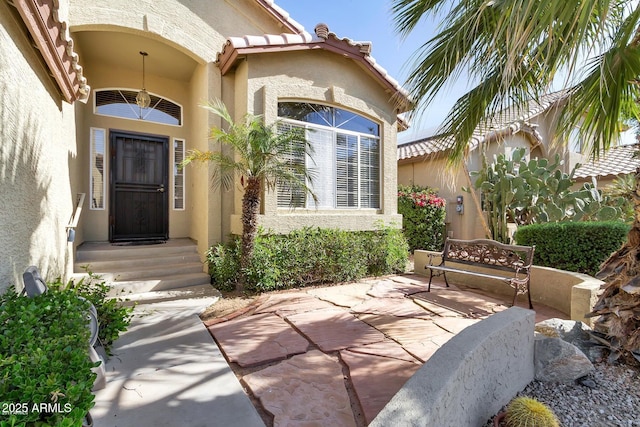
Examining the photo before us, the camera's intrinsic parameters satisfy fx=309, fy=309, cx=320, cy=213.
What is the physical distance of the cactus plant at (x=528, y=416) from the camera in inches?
91.3

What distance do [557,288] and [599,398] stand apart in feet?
10.5

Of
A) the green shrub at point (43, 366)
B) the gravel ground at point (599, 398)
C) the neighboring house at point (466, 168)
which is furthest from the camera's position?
the neighboring house at point (466, 168)

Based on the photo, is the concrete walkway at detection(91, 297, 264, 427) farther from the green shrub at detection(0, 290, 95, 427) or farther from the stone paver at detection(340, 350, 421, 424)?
the stone paver at detection(340, 350, 421, 424)

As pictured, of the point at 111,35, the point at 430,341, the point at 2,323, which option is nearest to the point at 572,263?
the point at 430,341

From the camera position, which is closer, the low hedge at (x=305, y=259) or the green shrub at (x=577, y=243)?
the green shrub at (x=577, y=243)

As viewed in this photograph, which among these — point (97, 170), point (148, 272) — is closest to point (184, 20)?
point (97, 170)

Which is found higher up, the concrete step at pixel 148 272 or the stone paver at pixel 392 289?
the concrete step at pixel 148 272

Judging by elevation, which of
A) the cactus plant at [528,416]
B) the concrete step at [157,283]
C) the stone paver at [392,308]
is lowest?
the stone paver at [392,308]

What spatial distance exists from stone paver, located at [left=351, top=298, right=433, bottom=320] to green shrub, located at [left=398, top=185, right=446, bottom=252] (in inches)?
207

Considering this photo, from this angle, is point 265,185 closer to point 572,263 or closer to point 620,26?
point 620,26

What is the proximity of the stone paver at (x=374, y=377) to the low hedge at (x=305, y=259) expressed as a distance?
3.15 metres

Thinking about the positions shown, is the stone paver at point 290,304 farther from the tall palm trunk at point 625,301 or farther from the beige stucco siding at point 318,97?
the tall palm trunk at point 625,301

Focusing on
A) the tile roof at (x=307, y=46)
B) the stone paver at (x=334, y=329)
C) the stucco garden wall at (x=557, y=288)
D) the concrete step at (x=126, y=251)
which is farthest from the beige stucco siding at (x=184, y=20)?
the stucco garden wall at (x=557, y=288)

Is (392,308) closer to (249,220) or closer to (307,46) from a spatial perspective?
(249,220)
